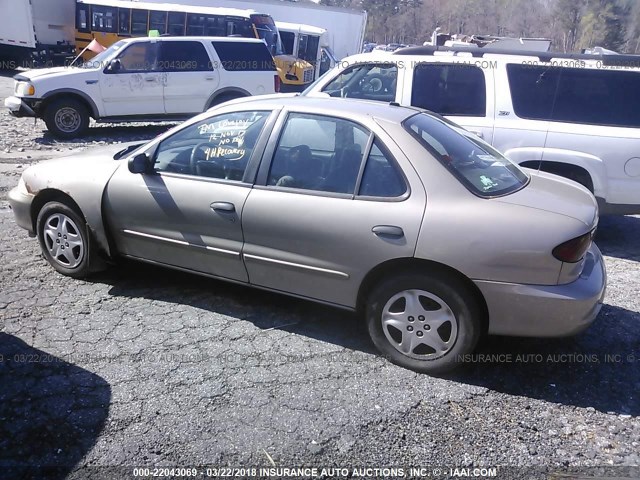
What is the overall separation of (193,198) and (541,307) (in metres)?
2.35

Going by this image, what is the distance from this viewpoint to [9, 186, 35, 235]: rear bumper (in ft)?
15.0

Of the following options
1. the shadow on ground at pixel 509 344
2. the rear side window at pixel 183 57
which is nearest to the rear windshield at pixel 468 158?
the shadow on ground at pixel 509 344

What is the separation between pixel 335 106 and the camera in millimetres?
3814

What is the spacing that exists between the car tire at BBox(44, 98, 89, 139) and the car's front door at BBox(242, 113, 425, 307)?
349 inches

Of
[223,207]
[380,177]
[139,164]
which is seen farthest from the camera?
[139,164]

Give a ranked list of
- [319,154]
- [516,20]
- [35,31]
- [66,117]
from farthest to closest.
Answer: [516,20]
[35,31]
[66,117]
[319,154]

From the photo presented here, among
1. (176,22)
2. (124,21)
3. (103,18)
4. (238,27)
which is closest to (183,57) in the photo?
(238,27)

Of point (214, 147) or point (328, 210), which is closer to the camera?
point (328, 210)

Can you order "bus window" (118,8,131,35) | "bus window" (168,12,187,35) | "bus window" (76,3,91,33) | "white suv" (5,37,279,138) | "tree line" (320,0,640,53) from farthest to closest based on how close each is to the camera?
1. "tree line" (320,0,640,53)
2. "bus window" (76,3,91,33)
3. "bus window" (118,8,131,35)
4. "bus window" (168,12,187,35)
5. "white suv" (5,37,279,138)

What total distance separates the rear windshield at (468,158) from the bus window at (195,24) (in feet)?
67.1

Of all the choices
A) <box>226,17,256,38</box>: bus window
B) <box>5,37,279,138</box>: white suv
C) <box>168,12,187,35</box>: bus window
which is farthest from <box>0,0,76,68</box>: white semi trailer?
<box>5,37,279,138</box>: white suv

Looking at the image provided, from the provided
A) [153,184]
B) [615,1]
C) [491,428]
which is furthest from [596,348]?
[615,1]

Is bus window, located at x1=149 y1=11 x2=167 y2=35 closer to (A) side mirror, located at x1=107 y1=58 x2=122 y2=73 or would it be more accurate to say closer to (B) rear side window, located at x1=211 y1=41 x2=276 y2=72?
(B) rear side window, located at x1=211 y1=41 x2=276 y2=72

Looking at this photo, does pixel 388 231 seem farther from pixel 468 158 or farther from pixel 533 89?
pixel 533 89
